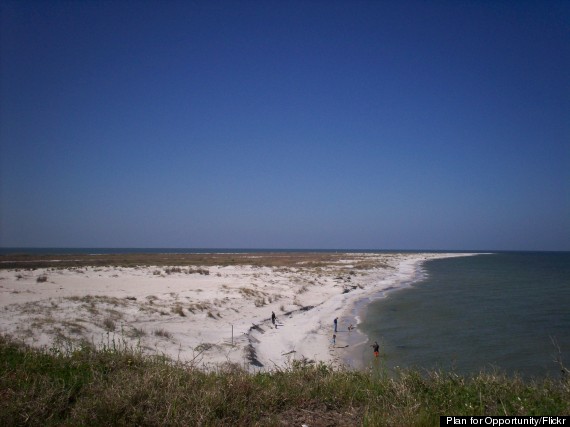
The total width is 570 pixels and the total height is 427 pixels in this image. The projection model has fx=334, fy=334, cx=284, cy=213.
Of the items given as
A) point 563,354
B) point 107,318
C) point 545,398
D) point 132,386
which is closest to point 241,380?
point 132,386

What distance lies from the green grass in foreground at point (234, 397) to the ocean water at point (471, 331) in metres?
1.31

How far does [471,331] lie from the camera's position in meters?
21.2

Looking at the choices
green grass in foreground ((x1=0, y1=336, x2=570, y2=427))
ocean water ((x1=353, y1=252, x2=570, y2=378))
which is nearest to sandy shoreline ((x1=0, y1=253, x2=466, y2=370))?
green grass in foreground ((x1=0, y1=336, x2=570, y2=427))

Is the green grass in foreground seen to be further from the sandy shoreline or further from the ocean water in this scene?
the sandy shoreline

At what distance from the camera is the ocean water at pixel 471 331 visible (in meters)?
15.2

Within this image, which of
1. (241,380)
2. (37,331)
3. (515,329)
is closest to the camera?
(241,380)

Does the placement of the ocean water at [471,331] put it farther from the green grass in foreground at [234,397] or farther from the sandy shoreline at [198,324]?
the sandy shoreline at [198,324]

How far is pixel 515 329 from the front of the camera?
21734mm

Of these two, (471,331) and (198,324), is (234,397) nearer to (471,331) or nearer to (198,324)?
(198,324)

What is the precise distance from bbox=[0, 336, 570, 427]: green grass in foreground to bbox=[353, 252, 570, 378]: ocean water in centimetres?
131

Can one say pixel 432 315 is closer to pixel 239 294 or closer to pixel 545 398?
pixel 239 294

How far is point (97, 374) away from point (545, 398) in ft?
27.6

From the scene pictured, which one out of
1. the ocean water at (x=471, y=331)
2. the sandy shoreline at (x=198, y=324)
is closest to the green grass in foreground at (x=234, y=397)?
the ocean water at (x=471, y=331)

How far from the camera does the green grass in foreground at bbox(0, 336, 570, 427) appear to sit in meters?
5.28
